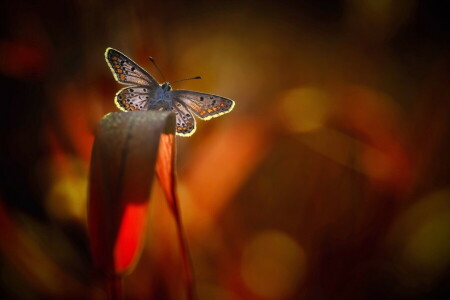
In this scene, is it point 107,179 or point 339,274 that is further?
point 339,274

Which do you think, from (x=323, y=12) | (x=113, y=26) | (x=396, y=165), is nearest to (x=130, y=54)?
(x=113, y=26)

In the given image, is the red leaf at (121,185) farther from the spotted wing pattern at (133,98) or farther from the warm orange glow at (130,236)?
the spotted wing pattern at (133,98)

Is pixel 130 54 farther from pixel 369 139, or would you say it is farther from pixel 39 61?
pixel 369 139

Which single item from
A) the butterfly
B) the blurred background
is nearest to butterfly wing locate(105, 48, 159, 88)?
the butterfly

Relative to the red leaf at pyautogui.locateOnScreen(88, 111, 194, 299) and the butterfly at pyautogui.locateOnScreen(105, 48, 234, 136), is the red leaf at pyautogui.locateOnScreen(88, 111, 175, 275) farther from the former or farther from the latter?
the butterfly at pyautogui.locateOnScreen(105, 48, 234, 136)

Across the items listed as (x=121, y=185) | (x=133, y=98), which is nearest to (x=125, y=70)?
(x=133, y=98)

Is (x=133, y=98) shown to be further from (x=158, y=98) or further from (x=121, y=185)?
(x=121, y=185)
